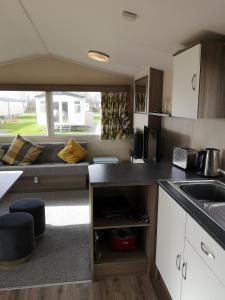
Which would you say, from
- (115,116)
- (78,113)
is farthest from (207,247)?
(78,113)

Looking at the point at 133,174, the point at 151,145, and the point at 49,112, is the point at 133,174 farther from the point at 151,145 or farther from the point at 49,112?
the point at 49,112

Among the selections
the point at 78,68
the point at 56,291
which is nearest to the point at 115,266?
the point at 56,291

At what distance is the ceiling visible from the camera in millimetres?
1676

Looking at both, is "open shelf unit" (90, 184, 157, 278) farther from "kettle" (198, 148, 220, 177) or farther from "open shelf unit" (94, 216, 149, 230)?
"kettle" (198, 148, 220, 177)

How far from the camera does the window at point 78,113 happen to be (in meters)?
4.95

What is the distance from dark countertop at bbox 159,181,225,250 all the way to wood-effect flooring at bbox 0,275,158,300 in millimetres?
927

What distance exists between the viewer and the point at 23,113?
4938 mm

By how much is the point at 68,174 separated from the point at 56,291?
2423 mm

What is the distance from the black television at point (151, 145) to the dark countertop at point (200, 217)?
4.02 feet

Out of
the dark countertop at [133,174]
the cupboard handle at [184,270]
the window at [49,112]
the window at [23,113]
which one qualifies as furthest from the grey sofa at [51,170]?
the cupboard handle at [184,270]

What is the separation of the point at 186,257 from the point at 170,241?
10.5 inches

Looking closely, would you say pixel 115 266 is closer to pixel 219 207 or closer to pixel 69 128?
pixel 219 207

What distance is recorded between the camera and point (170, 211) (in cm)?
176

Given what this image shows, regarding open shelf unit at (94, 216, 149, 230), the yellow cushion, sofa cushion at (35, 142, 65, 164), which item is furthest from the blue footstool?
sofa cushion at (35, 142, 65, 164)
